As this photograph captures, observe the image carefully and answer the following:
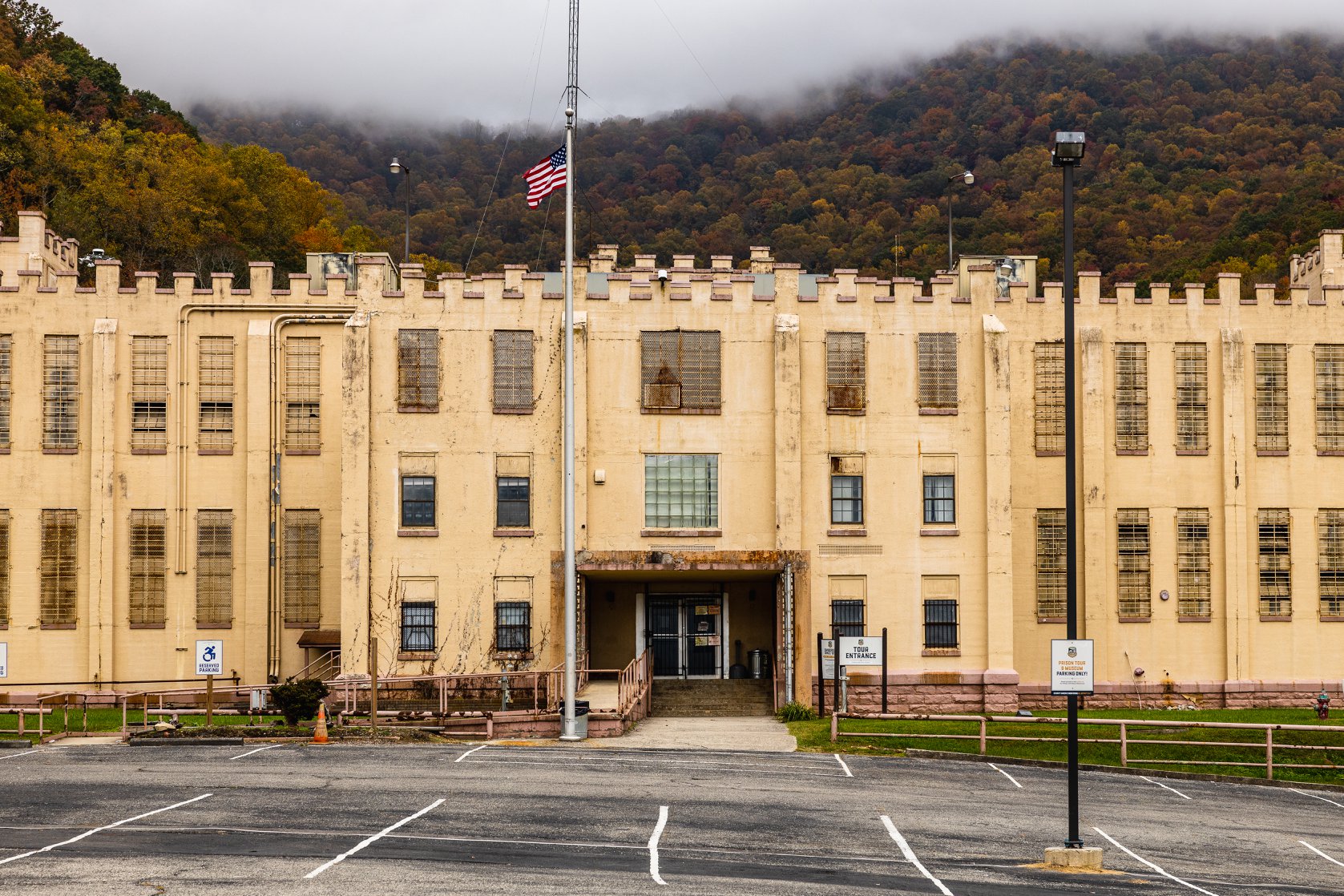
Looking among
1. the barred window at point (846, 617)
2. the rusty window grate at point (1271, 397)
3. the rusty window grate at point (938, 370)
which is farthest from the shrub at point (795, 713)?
the rusty window grate at point (1271, 397)

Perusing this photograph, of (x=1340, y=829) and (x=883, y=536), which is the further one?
(x=883, y=536)

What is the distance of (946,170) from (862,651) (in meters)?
80.7

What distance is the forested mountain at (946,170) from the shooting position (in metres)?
91.6

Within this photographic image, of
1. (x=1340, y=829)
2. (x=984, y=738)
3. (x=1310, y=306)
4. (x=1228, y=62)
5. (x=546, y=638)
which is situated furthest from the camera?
(x=1228, y=62)

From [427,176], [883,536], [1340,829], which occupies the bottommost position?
[1340,829]

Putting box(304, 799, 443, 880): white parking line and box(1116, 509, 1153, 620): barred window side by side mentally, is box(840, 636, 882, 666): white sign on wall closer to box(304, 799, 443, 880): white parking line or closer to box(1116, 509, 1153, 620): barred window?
box(1116, 509, 1153, 620): barred window

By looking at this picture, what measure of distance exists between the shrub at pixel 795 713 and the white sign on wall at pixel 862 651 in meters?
1.47

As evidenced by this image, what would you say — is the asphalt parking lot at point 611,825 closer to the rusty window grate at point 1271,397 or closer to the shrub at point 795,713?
the shrub at point 795,713

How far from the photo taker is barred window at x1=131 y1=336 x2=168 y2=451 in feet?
149

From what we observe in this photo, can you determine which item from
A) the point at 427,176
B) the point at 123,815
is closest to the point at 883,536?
the point at 123,815

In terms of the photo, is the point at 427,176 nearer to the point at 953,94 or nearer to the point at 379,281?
the point at 953,94

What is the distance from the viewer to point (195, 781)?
26.2m

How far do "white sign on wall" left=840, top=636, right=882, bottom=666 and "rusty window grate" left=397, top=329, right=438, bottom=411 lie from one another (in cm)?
1239

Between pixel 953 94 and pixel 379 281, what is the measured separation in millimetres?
104222
